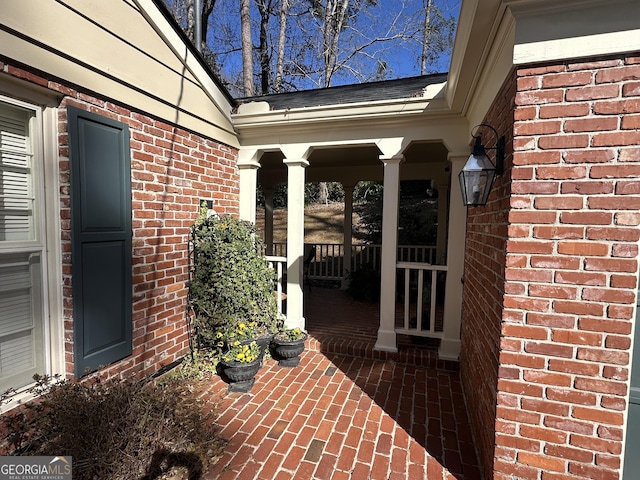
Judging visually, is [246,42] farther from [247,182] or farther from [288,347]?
[288,347]

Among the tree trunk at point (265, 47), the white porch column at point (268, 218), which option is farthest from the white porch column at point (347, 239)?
the tree trunk at point (265, 47)

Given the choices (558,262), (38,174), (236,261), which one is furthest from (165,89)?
(558,262)

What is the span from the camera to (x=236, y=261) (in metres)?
3.09

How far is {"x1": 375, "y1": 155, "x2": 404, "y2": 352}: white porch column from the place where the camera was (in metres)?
3.30

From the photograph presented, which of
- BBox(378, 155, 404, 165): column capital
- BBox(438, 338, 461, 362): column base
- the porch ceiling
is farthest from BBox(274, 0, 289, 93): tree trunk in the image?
BBox(438, 338, 461, 362): column base

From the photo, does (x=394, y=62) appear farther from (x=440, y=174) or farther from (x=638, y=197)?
(x=638, y=197)

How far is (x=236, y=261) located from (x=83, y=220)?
1.33 metres

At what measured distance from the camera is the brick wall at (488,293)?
1674 millimetres

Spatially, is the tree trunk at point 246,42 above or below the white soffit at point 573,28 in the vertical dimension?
above

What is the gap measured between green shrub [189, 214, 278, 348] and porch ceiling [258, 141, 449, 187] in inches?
83.5

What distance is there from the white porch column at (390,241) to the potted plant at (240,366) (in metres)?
1.46

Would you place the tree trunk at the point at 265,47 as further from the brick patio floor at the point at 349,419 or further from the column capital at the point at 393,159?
the brick patio floor at the point at 349,419

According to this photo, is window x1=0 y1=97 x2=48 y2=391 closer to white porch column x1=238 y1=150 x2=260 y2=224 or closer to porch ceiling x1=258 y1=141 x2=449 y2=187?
white porch column x1=238 y1=150 x2=260 y2=224

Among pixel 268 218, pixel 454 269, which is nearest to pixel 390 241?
pixel 454 269
